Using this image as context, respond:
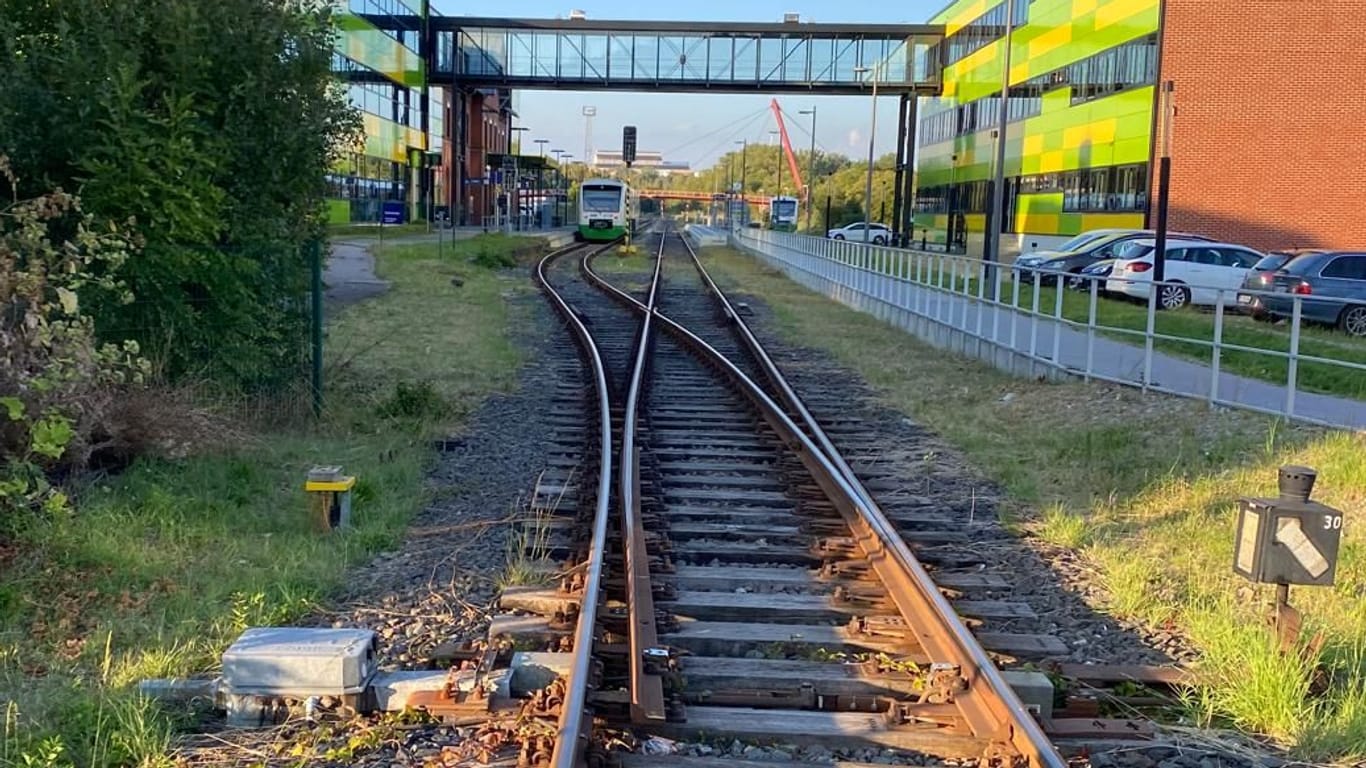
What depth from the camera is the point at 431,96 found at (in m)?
72.7

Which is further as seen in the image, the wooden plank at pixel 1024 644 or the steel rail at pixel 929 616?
the wooden plank at pixel 1024 644

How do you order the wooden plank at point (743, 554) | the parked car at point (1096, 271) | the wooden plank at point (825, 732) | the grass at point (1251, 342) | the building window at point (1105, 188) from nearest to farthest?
the wooden plank at point (825, 732), the wooden plank at point (743, 554), the grass at point (1251, 342), the parked car at point (1096, 271), the building window at point (1105, 188)

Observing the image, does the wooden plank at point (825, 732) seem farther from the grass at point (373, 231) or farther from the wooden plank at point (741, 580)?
the grass at point (373, 231)

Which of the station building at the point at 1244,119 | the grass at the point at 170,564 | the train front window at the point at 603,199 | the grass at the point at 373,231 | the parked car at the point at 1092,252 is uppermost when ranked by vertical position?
the station building at the point at 1244,119

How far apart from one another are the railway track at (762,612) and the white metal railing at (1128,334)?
434 cm

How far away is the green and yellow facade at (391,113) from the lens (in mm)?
53838

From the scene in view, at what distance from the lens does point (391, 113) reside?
205 ft

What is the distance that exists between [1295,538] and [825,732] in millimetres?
2388

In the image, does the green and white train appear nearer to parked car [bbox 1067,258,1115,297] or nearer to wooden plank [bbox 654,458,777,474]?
parked car [bbox 1067,258,1115,297]

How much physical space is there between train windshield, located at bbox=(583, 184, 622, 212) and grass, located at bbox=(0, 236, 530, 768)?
161ft

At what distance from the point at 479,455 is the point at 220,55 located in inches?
146

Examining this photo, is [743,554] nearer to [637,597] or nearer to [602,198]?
→ [637,597]

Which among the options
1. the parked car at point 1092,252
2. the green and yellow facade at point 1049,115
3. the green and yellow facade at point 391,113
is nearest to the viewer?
the parked car at point 1092,252

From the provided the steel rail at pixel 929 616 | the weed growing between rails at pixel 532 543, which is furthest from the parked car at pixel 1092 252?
the weed growing between rails at pixel 532 543
